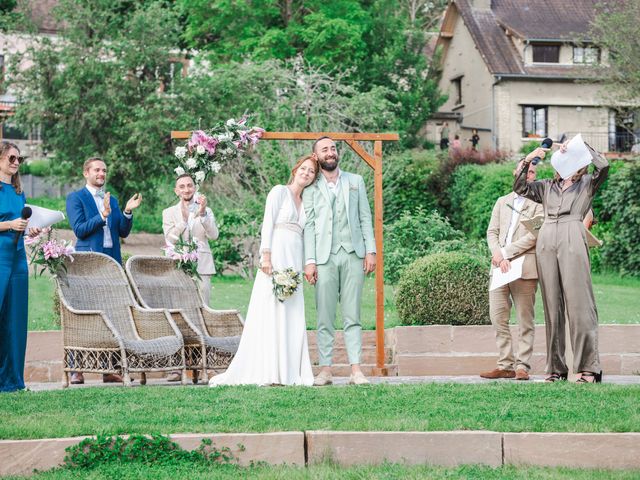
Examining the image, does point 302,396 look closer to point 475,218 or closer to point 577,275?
point 577,275

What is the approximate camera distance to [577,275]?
1000 cm

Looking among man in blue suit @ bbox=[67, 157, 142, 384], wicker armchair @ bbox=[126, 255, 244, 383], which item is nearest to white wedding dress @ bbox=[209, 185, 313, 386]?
wicker armchair @ bbox=[126, 255, 244, 383]

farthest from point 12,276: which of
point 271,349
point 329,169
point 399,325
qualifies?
point 399,325

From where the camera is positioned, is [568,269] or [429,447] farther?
[568,269]

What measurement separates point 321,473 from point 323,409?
53.8 inches

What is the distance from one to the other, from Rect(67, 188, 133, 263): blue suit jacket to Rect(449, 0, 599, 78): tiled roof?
35.0m

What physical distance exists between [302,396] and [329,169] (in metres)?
2.59

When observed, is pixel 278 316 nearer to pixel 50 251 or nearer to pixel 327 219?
pixel 327 219

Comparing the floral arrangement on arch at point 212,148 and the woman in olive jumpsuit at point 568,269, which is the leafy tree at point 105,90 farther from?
the woman in olive jumpsuit at point 568,269

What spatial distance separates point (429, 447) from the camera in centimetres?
701

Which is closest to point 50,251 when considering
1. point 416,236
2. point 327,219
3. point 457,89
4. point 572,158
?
point 327,219

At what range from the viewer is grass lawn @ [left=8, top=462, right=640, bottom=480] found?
655cm

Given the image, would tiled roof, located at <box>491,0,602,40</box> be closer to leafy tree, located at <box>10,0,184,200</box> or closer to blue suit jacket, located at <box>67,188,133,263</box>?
leafy tree, located at <box>10,0,184,200</box>

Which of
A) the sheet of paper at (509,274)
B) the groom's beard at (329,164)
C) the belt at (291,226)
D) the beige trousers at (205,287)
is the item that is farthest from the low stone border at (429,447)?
the beige trousers at (205,287)
